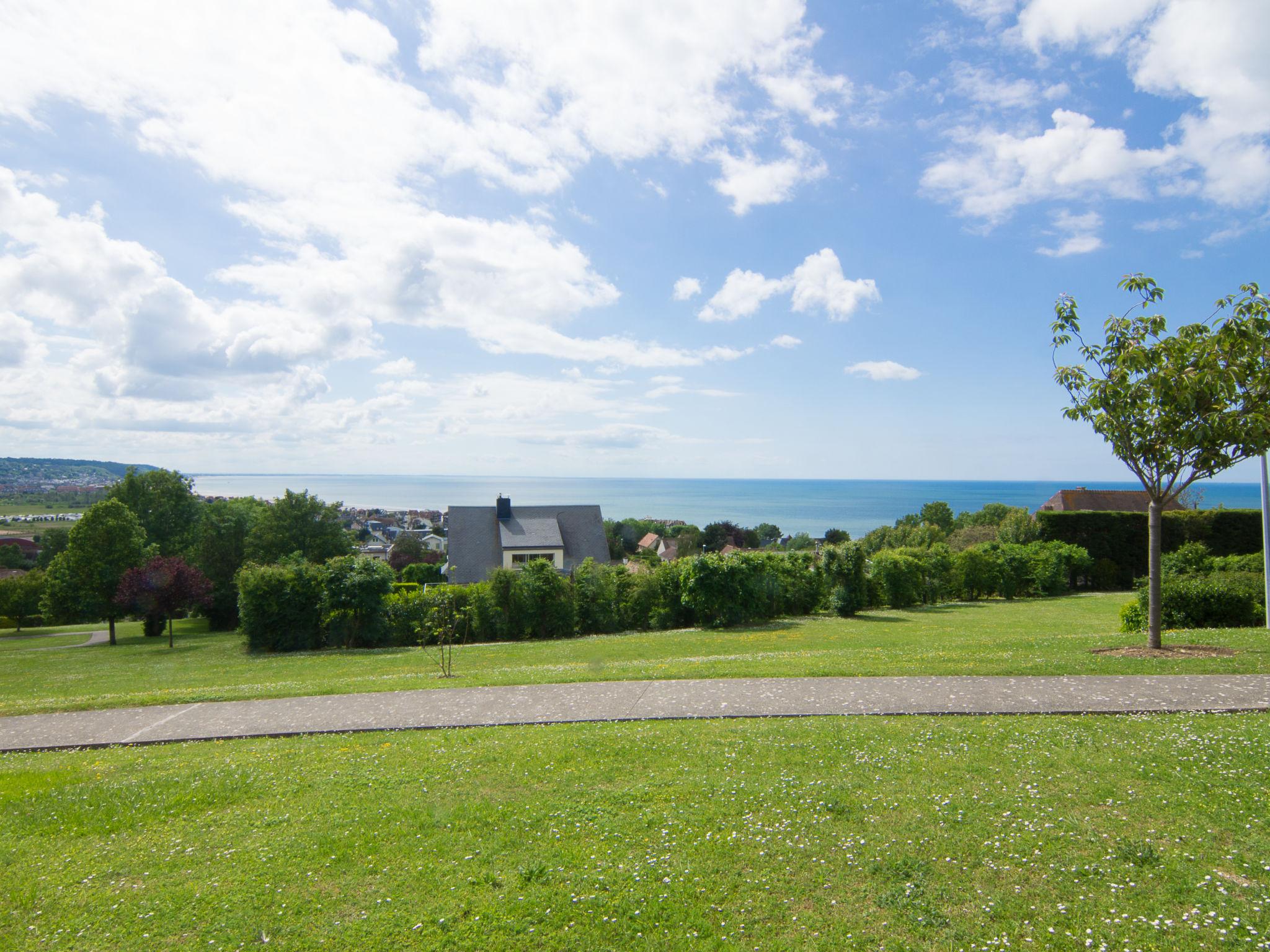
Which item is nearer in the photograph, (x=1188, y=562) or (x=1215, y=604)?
(x=1215, y=604)

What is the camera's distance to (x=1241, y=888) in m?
4.08

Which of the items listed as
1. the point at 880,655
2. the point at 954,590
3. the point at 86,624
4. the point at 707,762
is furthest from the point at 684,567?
the point at 86,624

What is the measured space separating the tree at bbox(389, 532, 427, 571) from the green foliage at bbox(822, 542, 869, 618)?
47680 millimetres

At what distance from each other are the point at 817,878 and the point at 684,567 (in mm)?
18561

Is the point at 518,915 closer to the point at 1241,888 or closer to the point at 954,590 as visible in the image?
the point at 1241,888

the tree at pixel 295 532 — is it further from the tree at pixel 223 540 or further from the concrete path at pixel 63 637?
the concrete path at pixel 63 637

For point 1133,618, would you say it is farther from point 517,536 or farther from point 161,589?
point 517,536

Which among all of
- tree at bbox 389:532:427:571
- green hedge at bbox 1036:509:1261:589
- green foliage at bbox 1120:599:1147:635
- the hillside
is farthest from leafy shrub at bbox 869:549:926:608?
the hillside

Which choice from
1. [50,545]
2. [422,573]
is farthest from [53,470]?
[422,573]

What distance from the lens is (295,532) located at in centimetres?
4212

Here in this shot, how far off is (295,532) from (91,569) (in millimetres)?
→ 11276

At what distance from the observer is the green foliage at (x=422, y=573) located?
47.0 meters

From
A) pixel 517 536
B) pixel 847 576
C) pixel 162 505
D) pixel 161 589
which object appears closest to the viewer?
pixel 847 576

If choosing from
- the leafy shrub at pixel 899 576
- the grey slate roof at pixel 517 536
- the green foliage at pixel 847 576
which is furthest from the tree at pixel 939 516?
the green foliage at pixel 847 576
